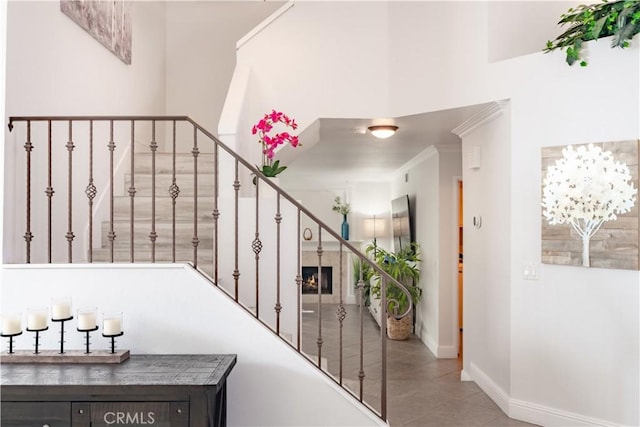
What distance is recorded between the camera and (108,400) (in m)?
2.34

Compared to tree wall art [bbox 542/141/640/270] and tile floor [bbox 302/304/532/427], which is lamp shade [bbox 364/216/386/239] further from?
tree wall art [bbox 542/141/640/270]

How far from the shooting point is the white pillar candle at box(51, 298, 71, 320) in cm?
259

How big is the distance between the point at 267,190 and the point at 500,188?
1897 millimetres

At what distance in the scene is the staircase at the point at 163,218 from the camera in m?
3.59

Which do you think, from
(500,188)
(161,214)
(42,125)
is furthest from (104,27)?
(500,188)

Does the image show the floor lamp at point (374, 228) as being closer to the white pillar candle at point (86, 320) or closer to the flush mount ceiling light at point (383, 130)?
the flush mount ceiling light at point (383, 130)

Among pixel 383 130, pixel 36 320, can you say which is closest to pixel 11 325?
pixel 36 320

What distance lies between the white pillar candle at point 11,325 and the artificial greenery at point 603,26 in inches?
148

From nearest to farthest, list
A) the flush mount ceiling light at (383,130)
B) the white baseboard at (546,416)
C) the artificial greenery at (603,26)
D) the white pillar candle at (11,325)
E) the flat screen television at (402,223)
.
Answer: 1. the white pillar candle at (11,325)
2. the artificial greenery at (603,26)
3. the white baseboard at (546,416)
4. the flush mount ceiling light at (383,130)
5. the flat screen television at (402,223)

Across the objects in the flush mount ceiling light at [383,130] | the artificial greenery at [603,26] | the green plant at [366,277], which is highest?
the artificial greenery at [603,26]

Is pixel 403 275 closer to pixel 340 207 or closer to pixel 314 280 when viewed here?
pixel 340 207

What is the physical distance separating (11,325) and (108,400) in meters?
0.70

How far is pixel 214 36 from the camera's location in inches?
243

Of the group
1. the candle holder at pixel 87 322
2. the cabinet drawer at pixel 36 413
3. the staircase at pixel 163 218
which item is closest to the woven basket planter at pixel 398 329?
the staircase at pixel 163 218
